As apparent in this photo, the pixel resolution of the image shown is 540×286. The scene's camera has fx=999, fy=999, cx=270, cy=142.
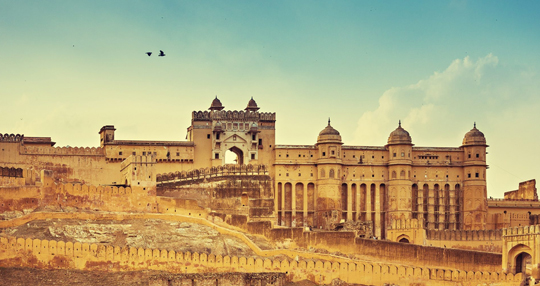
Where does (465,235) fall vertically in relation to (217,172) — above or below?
below

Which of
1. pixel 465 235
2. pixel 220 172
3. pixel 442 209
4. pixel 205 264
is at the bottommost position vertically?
pixel 205 264

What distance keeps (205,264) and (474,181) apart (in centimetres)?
3174

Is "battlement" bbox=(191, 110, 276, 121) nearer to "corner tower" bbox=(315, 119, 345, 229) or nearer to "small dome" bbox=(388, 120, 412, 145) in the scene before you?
"corner tower" bbox=(315, 119, 345, 229)

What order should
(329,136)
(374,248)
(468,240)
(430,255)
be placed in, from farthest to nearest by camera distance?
(329,136)
(468,240)
(374,248)
(430,255)

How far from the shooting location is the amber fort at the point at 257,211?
58438mm

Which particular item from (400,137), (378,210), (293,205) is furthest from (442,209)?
(293,205)

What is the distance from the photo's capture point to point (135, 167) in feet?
229

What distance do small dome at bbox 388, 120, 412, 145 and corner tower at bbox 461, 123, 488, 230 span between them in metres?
4.93

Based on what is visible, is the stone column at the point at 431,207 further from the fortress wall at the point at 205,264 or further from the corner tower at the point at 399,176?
the fortress wall at the point at 205,264

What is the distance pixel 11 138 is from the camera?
76688 mm

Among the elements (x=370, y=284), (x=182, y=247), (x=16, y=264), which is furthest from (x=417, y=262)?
(x=16, y=264)

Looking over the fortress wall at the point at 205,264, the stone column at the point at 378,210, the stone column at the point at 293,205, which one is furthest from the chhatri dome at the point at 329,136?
the fortress wall at the point at 205,264

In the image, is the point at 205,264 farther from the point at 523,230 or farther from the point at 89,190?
the point at 523,230

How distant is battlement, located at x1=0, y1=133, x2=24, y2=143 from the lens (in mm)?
76438
